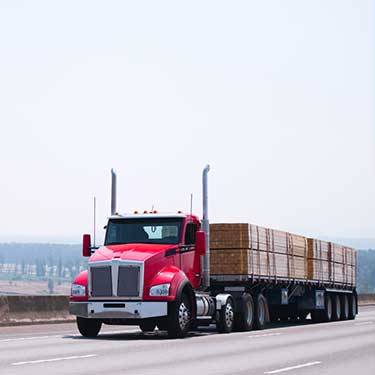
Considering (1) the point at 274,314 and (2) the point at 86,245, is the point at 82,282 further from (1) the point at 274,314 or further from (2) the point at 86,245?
(1) the point at 274,314

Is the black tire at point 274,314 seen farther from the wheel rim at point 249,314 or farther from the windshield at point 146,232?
the windshield at point 146,232

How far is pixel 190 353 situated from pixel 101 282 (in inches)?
238

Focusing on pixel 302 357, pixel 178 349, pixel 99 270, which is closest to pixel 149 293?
pixel 99 270

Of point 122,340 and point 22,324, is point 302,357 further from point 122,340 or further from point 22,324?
point 22,324

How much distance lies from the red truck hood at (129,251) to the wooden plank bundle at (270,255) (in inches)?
147

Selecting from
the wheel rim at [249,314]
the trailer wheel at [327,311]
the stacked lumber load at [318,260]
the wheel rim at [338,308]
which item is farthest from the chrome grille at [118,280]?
the wheel rim at [338,308]

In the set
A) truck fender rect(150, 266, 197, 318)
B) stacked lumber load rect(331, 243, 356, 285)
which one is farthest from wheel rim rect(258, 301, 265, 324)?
stacked lumber load rect(331, 243, 356, 285)

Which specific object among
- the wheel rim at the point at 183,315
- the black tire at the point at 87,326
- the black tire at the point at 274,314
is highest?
the black tire at the point at 274,314

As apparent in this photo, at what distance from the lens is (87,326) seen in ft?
86.4

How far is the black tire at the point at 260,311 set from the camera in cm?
3081

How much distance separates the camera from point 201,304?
27.2 meters

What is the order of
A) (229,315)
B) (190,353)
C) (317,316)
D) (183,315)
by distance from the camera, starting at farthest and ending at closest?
(317,316)
(229,315)
(183,315)
(190,353)

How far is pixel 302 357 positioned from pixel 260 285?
1245cm

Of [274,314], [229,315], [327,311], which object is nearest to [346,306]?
[327,311]
